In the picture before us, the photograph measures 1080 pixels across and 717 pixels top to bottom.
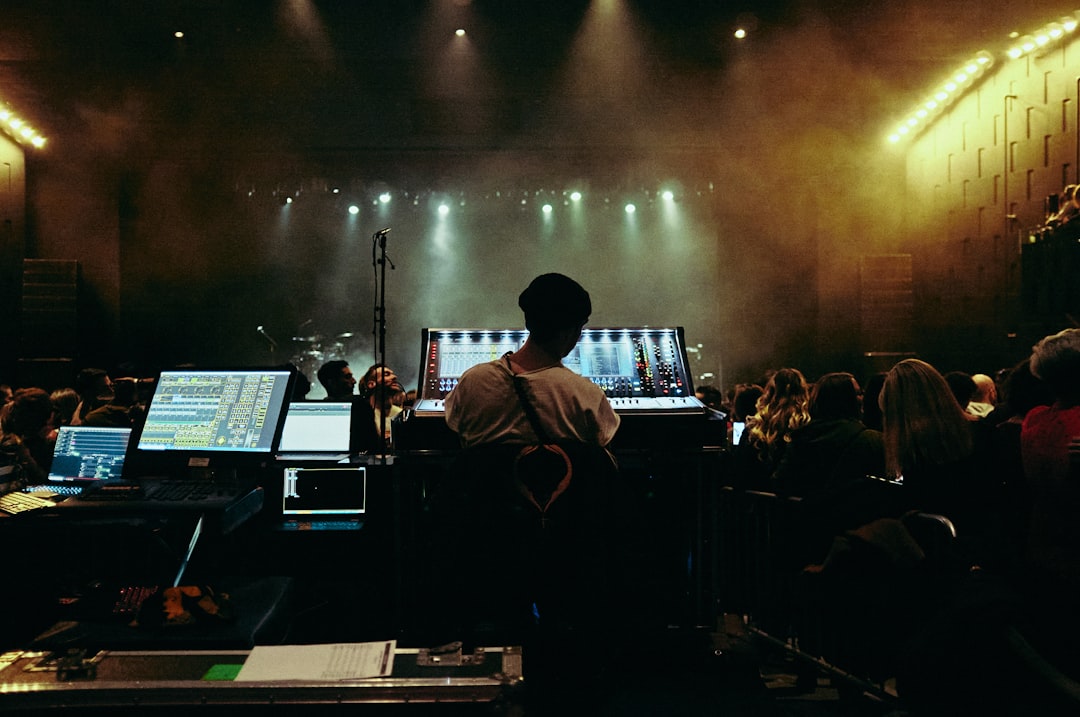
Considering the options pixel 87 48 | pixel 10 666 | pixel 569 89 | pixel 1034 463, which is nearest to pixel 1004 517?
pixel 1034 463

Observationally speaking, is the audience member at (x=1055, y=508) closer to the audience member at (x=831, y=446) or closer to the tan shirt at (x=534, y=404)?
the audience member at (x=831, y=446)

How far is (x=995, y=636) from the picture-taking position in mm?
2230

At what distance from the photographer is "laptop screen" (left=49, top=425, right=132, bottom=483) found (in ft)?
11.4

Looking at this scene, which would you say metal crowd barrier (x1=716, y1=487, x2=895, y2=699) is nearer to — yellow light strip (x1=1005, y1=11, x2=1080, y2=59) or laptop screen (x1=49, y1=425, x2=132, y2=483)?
laptop screen (x1=49, y1=425, x2=132, y2=483)

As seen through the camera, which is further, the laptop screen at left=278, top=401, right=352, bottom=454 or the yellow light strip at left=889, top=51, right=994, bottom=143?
the yellow light strip at left=889, top=51, right=994, bottom=143

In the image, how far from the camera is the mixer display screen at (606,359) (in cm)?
366

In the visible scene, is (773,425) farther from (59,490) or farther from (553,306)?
(59,490)

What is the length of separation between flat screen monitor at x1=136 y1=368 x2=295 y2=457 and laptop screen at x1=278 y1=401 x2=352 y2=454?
0.54 metres

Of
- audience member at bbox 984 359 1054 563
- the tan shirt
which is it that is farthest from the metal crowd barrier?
the tan shirt

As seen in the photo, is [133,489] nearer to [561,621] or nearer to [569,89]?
[561,621]

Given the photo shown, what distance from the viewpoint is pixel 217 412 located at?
3182mm

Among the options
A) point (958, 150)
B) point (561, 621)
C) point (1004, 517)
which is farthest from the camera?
point (958, 150)

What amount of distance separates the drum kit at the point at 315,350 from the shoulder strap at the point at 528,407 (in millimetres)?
10792

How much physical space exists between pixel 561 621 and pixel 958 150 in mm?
10119
